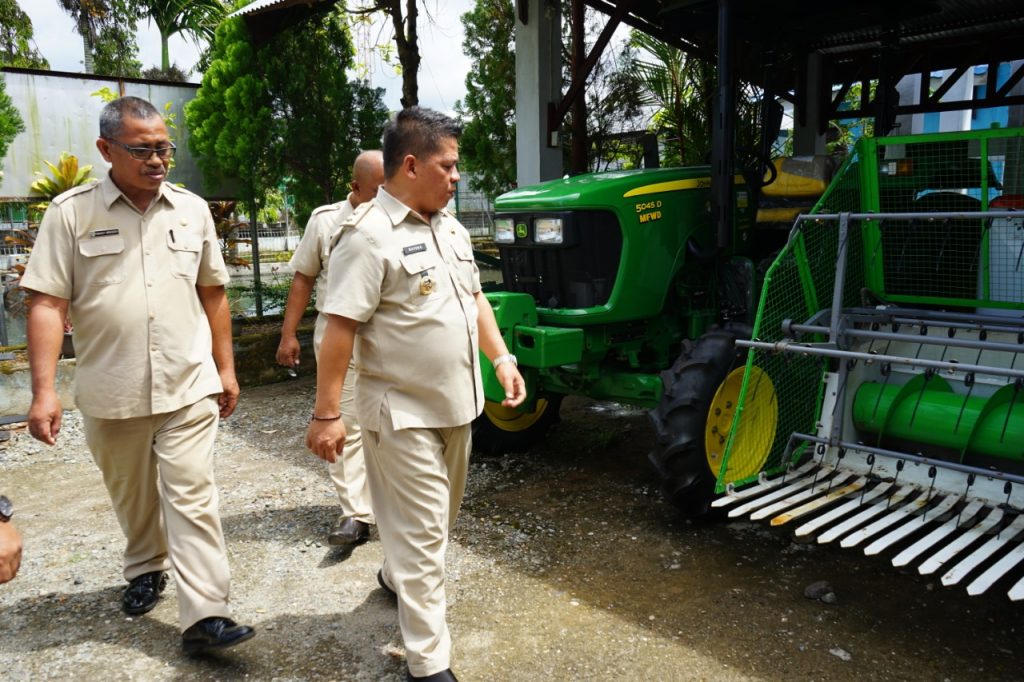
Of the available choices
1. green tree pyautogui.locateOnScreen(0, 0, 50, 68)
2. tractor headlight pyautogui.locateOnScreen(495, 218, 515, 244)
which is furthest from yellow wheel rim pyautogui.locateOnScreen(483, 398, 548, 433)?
green tree pyautogui.locateOnScreen(0, 0, 50, 68)

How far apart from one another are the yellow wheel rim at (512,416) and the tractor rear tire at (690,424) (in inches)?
48.8

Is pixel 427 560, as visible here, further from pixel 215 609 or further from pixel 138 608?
pixel 138 608

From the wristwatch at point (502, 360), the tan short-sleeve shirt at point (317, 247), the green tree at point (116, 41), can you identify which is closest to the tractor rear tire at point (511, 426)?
the tan short-sleeve shirt at point (317, 247)

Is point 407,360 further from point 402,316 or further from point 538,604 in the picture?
point 538,604

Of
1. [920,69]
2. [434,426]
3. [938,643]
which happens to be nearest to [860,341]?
[938,643]

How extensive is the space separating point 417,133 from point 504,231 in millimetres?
2132

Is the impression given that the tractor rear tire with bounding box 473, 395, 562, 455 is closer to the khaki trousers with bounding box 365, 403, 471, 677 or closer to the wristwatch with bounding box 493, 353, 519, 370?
the wristwatch with bounding box 493, 353, 519, 370

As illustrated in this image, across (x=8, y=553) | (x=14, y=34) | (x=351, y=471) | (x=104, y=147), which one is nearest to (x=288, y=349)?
(x=351, y=471)

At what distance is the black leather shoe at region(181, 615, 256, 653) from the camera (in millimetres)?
2719

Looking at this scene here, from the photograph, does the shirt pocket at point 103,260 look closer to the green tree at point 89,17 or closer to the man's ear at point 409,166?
the man's ear at point 409,166

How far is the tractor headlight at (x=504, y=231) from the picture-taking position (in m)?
4.50

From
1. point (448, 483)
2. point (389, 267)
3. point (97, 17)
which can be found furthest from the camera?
point (97, 17)

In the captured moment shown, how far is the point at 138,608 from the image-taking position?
10.2 feet

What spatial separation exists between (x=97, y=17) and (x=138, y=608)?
2386 centimetres
